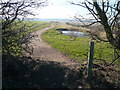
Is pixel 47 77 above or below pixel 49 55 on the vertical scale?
above

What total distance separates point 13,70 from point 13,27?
2.45m

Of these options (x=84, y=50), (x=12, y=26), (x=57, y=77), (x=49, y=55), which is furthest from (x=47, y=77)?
(x=84, y=50)

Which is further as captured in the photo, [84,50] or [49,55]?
[84,50]

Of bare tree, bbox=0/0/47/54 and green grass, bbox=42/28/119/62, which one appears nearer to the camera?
bare tree, bbox=0/0/47/54

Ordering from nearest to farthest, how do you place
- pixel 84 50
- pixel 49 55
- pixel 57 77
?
1. pixel 57 77
2. pixel 49 55
3. pixel 84 50

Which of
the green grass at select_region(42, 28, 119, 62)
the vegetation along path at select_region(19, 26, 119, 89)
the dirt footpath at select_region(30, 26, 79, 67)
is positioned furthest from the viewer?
the green grass at select_region(42, 28, 119, 62)

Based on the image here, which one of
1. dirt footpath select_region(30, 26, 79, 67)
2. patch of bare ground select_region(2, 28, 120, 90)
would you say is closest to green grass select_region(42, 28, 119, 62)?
dirt footpath select_region(30, 26, 79, 67)

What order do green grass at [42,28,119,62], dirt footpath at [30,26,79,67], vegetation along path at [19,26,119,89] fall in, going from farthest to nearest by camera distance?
green grass at [42,28,119,62] < dirt footpath at [30,26,79,67] < vegetation along path at [19,26,119,89]

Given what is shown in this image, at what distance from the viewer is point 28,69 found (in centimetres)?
439

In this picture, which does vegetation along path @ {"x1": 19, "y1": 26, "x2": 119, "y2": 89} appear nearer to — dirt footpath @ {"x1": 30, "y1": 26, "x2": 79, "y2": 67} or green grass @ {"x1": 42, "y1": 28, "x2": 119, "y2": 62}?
green grass @ {"x1": 42, "y1": 28, "x2": 119, "y2": 62}

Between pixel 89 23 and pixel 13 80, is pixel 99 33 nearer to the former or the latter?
pixel 89 23

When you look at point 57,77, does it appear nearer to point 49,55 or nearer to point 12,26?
point 12,26

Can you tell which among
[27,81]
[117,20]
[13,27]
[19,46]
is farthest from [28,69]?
[117,20]

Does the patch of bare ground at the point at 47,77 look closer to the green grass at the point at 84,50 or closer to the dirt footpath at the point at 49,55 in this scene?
the green grass at the point at 84,50
